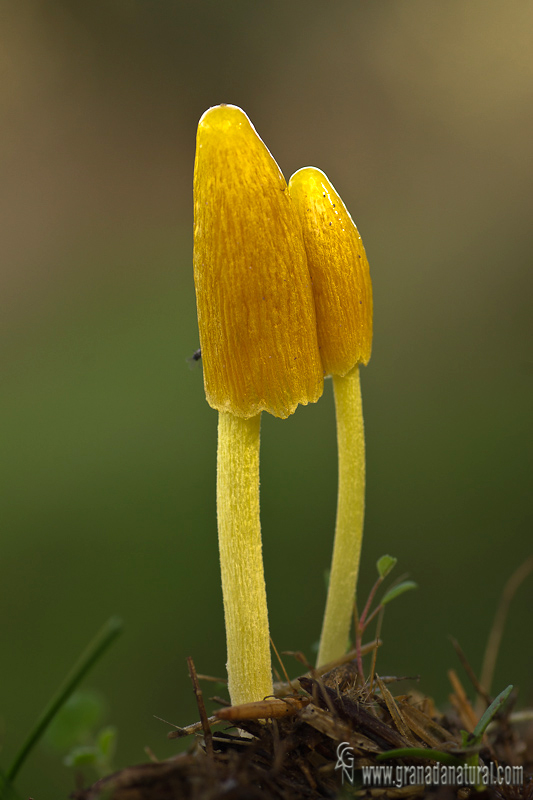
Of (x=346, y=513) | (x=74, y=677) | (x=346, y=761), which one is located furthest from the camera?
(x=346, y=513)

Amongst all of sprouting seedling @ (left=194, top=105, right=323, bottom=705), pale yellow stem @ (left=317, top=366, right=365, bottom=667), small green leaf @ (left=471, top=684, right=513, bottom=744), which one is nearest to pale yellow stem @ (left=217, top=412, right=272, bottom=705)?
sprouting seedling @ (left=194, top=105, right=323, bottom=705)

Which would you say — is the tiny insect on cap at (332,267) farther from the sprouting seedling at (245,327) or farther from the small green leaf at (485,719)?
the small green leaf at (485,719)

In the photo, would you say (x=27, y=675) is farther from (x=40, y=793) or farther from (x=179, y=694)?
(x=179, y=694)

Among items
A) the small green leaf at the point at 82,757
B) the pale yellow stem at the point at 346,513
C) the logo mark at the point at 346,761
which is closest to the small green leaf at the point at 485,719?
the logo mark at the point at 346,761

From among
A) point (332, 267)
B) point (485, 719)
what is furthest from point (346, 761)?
point (332, 267)

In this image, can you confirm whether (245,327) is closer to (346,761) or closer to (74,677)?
(74,677)

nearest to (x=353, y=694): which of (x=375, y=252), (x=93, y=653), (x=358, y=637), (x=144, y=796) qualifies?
(x=358, y=637)
